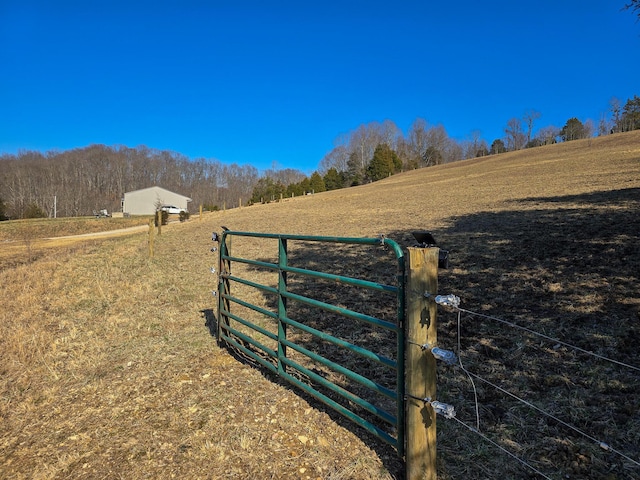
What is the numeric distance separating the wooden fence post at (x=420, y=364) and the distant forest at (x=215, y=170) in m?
50.3

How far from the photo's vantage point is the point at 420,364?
218cm

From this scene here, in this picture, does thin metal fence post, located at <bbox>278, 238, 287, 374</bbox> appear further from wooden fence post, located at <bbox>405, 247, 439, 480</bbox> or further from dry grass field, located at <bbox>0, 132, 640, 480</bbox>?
wooden fence post, located at <bbox>405, 247, 439, 480</bbox>

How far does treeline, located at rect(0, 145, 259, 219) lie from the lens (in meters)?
84.4

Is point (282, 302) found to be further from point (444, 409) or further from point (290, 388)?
point (444, 409)

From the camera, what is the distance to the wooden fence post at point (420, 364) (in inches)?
84.3

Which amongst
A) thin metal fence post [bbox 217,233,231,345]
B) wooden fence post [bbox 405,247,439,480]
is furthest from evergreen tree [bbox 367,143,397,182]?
wooden fence post [bbox 405,247,439,480]

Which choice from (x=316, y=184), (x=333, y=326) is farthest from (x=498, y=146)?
(x=333, y=326)

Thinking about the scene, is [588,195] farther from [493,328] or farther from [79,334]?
[79,334]

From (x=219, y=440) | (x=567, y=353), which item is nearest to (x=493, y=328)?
(x=567, y=353)

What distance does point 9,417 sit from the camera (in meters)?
3.38

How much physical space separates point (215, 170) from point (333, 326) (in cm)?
12173

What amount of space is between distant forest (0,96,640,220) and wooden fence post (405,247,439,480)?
5029cm

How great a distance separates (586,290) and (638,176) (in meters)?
16.6

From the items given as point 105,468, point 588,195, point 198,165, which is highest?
point 198,165
